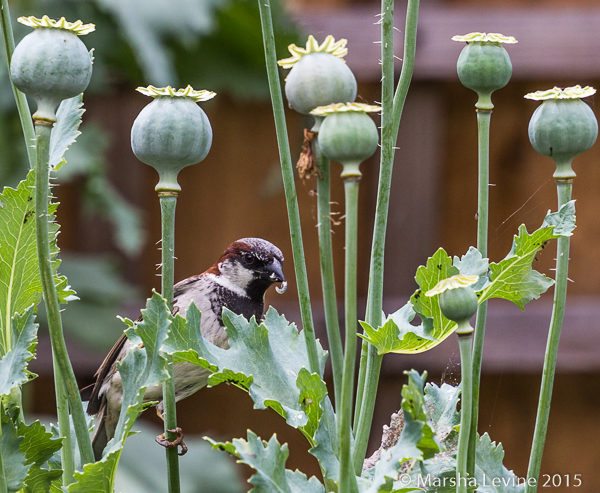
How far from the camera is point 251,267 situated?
27.1 inches

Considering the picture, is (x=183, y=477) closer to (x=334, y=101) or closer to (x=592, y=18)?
(x=592, y=18)

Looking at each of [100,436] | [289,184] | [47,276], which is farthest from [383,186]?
[100,436]

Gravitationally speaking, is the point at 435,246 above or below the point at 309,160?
below

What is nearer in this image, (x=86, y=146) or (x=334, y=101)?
(x=334, y=101)

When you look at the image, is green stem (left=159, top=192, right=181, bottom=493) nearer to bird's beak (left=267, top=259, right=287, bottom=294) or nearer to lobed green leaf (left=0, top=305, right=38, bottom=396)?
lobed green leaf (left=0, top=305, right=38, bottom=396)

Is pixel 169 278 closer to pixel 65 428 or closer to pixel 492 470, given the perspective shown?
pixel 65 428

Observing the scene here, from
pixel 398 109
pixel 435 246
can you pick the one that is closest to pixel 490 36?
pixel 398 109

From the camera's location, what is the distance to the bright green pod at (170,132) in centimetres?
34

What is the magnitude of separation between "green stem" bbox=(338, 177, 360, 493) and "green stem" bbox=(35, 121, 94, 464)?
0.39 ft

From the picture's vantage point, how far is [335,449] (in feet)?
1.27

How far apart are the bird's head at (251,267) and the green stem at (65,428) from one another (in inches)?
11.0

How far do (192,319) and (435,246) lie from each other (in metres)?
1.29

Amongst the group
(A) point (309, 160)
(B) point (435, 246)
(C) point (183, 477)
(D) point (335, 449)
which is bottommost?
(C) point (183, 477)

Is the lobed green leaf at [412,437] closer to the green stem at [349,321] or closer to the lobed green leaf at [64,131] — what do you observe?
the green stem at [349,321]
